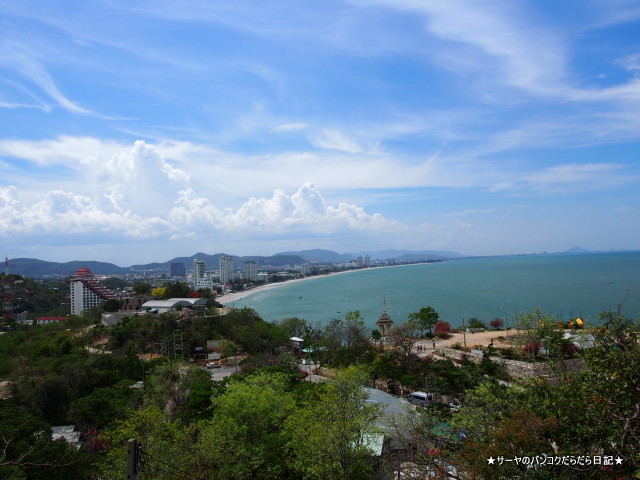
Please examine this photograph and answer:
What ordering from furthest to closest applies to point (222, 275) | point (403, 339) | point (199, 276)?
1. point (222, 275)
2. point (199, 276)
3. point (403, 339)

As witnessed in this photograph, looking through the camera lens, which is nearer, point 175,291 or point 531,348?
point 531,348

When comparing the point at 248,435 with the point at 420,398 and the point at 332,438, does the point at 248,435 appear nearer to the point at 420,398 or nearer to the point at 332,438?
the point at 332,438

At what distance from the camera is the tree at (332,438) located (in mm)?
7207

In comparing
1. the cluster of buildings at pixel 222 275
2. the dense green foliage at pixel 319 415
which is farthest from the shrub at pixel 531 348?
the cluster of buildings at pixel 222 275

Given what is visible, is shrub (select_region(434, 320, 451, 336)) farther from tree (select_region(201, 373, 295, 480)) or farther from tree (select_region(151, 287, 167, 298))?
tree (select_region(151, 287, 167, 298))

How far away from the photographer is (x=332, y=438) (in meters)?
7.21

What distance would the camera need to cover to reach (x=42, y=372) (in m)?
16.8

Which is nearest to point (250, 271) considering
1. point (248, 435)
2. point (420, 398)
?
point (420, 398)

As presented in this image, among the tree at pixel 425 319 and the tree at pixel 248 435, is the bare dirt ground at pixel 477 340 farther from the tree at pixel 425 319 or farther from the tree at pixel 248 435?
the tree at pixel 248 435

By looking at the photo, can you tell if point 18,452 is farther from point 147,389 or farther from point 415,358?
point 415,358

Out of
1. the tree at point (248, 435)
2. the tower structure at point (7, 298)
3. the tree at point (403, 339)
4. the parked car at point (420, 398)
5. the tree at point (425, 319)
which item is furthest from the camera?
the tower structure at point (7, 298)

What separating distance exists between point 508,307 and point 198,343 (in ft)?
101

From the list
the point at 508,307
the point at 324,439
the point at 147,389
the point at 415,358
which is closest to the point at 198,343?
the point at 147,389

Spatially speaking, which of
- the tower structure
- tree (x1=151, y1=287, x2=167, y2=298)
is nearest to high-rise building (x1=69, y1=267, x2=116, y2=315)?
the tower structure
